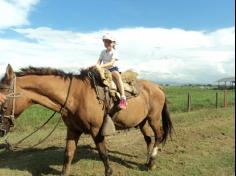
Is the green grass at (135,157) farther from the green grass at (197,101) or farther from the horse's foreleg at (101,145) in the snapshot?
the green grass at (197,101)

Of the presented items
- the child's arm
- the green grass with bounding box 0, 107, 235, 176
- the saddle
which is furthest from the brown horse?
the green grass with bounding box 0, 107, 235, 176

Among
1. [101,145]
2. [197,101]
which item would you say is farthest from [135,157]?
[197,101]

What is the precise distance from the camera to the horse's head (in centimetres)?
648

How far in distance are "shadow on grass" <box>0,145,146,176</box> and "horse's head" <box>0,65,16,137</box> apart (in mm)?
1662

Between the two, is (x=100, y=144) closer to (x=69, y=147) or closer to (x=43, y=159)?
(x=69, y=147)

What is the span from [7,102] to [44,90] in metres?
0.73

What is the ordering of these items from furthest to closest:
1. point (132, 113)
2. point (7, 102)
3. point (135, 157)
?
point (135, 157)
point (132, 113)
point (7, 102)

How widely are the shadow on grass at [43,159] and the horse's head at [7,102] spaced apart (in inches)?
65.4

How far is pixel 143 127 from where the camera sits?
923 centimetres

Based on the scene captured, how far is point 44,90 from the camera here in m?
6.90

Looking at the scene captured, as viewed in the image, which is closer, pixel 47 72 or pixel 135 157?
pixel 47 72

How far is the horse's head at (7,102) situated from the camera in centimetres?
648

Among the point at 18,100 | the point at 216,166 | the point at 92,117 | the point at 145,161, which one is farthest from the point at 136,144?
the point at 18,100

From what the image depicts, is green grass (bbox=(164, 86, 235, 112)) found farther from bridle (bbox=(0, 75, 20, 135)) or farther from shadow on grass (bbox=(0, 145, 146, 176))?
bridle (bbox=(0, 75, 20, 135))
